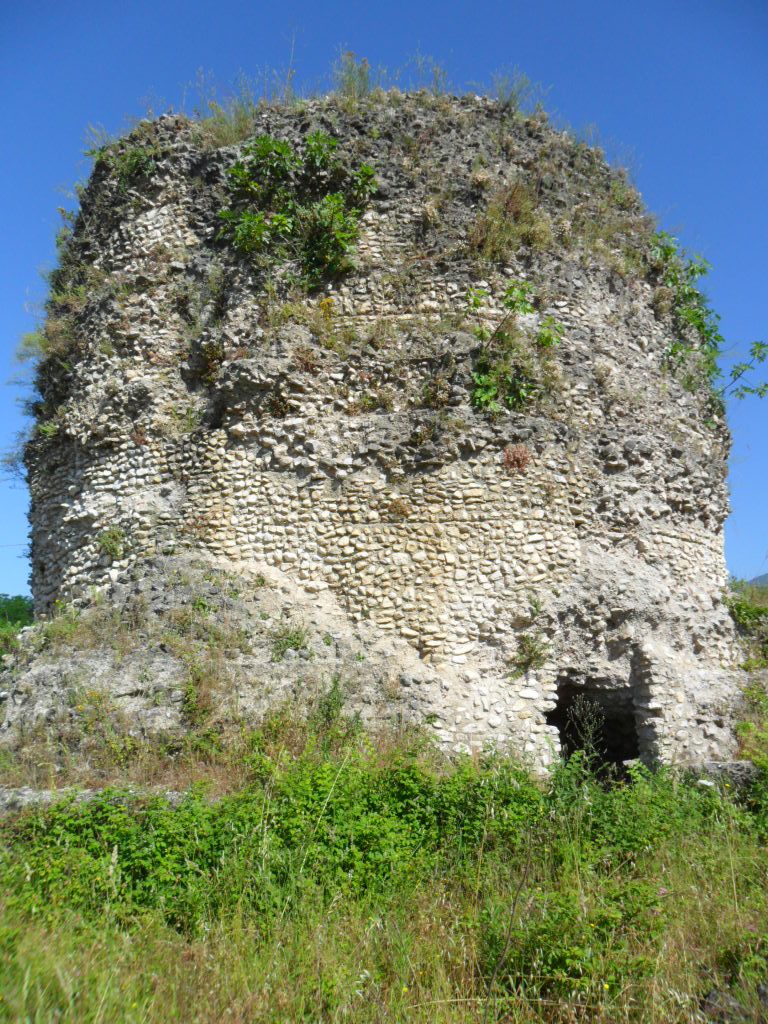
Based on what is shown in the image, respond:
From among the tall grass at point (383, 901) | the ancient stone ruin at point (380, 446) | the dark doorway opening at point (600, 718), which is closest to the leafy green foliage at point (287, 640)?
the ancient stone ruin at point (380, 446)

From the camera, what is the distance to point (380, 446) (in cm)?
931

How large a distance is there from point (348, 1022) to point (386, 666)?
4.65m

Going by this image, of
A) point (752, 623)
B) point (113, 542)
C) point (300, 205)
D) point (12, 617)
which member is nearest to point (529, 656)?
point (752, 623)

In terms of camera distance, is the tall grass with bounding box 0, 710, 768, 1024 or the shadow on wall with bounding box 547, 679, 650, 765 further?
the shadow on wall with bounding box 547, 679, 650, 765

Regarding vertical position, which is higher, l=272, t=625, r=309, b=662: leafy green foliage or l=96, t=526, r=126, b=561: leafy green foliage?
l=96, t=526, r=126, b=561: leafy green foliage

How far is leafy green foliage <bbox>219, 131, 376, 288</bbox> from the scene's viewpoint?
34.2 feet

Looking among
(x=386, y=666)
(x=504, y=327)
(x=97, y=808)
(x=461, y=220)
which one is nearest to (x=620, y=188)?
(x=461, y=220)

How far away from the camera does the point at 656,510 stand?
9977 millimetres

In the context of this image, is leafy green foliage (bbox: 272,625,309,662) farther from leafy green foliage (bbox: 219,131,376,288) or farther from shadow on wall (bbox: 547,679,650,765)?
leafy green foliage (bbox: 219,131,376,288)

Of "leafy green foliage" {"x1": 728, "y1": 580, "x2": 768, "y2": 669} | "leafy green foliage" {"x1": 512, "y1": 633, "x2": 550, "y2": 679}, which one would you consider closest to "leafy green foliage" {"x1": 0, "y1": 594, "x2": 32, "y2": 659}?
"leafy green foliage" {"x1": 512, "y1": 633, "x2": 550, "y2": 679}

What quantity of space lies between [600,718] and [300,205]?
859 centimetres

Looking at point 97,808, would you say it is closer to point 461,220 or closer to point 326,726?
point 326,726

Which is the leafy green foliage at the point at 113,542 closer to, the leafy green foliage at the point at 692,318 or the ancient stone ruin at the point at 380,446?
the ancient stone ruin at the point at 380,446

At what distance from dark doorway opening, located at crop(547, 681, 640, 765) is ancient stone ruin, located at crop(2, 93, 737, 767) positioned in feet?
0.20
